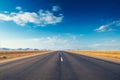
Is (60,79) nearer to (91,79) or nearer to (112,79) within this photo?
(91,79)

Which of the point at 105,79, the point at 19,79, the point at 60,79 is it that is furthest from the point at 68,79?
the point at 19,79

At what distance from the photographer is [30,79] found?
769 centimetres

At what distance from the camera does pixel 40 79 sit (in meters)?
7.71

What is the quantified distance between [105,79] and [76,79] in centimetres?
144

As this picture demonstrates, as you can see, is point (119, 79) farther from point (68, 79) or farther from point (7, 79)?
point (7, 79)

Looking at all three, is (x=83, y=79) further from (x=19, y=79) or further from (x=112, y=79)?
(x=19, y=79)

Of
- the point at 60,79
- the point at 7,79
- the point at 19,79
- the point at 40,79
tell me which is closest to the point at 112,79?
the point at 60,79

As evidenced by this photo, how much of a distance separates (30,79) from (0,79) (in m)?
1.50

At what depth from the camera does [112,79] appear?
24.7 feet

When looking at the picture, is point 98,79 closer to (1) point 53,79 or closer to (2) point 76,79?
(2) point 76,79

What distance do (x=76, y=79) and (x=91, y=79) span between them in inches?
29.6

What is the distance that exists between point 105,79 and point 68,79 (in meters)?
1.85

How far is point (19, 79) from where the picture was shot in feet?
25.2

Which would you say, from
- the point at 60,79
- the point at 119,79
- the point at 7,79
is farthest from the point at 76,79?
the point at 7,79
